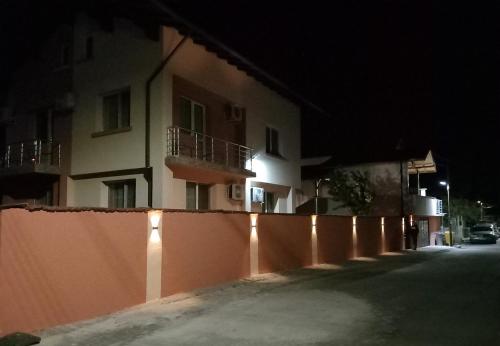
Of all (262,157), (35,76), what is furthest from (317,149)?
(35,76)

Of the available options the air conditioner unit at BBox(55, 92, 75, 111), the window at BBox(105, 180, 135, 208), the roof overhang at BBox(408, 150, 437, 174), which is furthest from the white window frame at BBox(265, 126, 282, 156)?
the roof overhang at BBox(408, 150, 437, 174)

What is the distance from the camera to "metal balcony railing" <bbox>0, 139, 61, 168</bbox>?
637 inches

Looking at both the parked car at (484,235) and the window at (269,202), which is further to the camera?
the parked car at (484,235)

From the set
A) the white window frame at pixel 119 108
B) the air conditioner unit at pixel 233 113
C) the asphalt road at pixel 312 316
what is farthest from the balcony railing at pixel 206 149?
the asphalt road at pixel 312 316

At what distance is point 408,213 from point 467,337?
73.6 ft

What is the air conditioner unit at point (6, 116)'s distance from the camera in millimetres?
17531

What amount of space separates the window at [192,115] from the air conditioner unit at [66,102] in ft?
12.2

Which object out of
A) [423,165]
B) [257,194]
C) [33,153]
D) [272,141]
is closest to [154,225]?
[257,194]

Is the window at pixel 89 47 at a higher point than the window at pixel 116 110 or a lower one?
higher

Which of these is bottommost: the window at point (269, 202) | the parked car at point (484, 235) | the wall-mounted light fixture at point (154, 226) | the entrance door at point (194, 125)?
the parked car at point (484, 235)

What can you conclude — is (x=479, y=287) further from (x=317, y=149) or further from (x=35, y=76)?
(x=317, y=149)

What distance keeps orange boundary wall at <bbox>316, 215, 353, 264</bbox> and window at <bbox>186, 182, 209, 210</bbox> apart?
4.57 m

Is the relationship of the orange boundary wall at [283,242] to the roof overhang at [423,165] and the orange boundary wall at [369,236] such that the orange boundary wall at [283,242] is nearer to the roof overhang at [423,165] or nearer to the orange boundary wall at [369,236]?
the orange boundary wall at [369,236]

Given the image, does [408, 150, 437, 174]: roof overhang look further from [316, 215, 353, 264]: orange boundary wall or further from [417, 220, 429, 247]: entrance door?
[316, 215, 353, 264]: orange boundary wall
